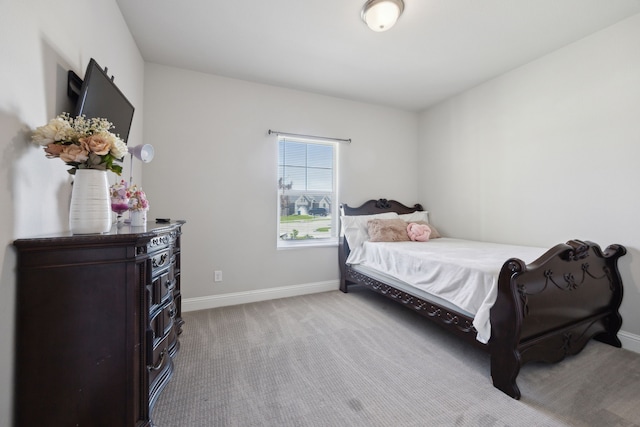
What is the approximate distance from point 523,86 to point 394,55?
4.88 ft

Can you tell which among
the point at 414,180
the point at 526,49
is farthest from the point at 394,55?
the point at 414,180

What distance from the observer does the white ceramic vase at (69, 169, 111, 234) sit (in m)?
1.12

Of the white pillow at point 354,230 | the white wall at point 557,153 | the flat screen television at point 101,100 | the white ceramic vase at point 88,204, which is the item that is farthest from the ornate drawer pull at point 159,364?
the white wall at point 557,153

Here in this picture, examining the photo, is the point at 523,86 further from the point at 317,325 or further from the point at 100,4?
the point at 100,4

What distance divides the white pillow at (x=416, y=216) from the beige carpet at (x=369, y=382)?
1.62 metres

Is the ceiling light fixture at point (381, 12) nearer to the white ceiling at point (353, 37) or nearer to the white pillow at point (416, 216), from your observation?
the white ceiling at point (353, 37)

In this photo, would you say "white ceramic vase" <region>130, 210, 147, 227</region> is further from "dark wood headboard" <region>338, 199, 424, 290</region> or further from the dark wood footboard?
"dark wood headboard" <region>338, 199, 424, 290</region>

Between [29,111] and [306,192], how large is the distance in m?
2.62

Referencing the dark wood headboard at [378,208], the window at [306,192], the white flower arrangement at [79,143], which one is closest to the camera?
the white flower arrangement at [79,143]

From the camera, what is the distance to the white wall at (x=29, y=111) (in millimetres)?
928

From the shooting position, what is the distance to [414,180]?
416 cm

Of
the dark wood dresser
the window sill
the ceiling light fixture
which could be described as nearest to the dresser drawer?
the dark wood dresser

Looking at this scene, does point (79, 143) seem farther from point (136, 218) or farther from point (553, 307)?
point (553, 307)

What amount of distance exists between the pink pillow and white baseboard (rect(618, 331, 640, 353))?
5.73 feet
